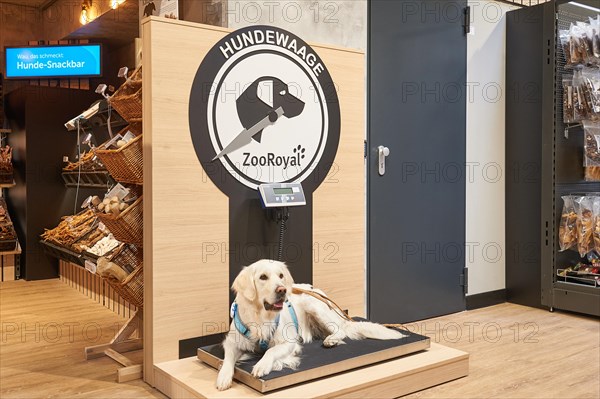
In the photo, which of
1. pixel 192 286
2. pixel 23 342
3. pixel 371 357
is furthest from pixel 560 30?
pixel 23 342

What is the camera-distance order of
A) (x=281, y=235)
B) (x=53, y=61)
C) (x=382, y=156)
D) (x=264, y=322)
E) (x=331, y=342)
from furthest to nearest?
(x=53, y=61), (x=382, y=156), (x=281, y=235), (x=331, y=342), (x=264, y=322)

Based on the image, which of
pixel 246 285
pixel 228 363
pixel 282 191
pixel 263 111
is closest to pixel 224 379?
pixel 228 363

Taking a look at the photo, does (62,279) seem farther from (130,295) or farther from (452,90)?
(452,90)

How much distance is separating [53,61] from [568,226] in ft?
16.3

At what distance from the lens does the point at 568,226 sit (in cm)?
434

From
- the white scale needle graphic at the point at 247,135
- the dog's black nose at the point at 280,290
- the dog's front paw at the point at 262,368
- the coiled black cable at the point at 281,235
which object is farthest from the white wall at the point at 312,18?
the dog's front paw at the point at 262,368

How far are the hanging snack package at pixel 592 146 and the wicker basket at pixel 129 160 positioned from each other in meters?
3.19

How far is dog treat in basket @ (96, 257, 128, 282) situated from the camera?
9.74ft

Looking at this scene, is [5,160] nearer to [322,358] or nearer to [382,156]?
[382,156]

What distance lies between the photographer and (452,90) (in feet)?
14.3

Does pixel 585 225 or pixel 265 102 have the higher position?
pixel 265 102

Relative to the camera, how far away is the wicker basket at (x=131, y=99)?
2.96 metres

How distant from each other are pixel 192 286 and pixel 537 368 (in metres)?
1.83

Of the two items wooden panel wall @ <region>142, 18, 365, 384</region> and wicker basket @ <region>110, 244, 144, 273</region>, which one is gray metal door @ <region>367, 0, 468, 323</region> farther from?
wicker basket @ <region>110, 244, 144, 273</region>
